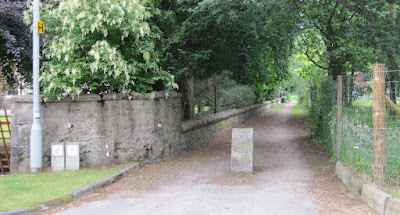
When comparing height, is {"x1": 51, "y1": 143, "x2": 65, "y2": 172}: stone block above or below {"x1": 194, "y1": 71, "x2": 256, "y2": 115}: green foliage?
below

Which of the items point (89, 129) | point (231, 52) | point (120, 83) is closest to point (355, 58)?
point (231, 52)

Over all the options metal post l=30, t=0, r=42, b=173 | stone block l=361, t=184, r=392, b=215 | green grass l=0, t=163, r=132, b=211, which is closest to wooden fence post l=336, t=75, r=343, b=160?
stone block l=361, t=184, r=392, b=215

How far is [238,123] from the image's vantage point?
21656mm

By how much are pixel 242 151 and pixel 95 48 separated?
13.8 ft

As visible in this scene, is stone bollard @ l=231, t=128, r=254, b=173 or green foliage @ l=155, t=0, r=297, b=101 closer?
stone bollard @ l=231, t=128, r=254, b=173

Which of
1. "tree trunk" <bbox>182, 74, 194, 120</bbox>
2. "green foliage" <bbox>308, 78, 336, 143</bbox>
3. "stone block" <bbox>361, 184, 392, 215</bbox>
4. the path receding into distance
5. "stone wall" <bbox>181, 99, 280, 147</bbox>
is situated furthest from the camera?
"tree trunk" <bbox>182, 74, 194, 120</bbox>

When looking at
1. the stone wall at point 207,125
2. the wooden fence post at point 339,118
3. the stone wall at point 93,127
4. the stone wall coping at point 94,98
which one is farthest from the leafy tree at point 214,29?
the wooden fence post at point 339,118

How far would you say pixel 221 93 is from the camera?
2277 cm

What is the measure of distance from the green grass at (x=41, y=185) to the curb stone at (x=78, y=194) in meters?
0.12

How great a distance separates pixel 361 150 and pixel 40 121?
7.14 metres

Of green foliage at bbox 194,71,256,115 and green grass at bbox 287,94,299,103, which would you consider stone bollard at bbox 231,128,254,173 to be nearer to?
green foliage at bbox 194,71,256,115

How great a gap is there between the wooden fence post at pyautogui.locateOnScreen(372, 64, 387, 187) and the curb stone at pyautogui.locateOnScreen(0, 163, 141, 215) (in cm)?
504

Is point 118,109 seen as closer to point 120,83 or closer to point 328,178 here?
point 120,83

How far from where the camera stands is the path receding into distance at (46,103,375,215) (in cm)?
612
